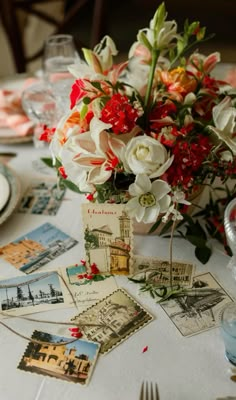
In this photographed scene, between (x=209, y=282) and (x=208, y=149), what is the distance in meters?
0.24

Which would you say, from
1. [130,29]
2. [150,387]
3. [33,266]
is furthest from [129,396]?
[130,29]

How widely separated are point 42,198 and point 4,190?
10cm

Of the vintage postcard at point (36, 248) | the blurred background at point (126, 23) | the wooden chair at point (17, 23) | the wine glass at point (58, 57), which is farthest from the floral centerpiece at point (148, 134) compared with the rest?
the blurred background at point (126, 23)

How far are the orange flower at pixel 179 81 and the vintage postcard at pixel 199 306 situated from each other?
358 millimetres

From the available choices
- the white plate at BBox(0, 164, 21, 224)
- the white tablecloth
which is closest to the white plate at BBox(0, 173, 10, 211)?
the white plate at BBox(0, 164, 21, 224)

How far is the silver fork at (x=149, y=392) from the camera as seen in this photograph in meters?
0.66

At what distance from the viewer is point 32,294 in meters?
0.85

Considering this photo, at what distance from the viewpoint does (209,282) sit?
2.82 ft

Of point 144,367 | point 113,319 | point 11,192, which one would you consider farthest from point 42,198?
point 144,367

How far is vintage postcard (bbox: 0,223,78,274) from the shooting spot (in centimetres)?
92

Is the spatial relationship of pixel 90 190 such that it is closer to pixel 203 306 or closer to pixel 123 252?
pixel 123 252

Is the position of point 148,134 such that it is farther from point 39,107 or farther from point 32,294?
point 39,107

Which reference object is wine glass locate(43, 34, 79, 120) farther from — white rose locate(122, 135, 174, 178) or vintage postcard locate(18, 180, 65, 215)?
white rose locate(122, 135, 174, 178)

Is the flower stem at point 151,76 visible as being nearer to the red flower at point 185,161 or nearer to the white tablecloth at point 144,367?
the red flower at point 185,161
